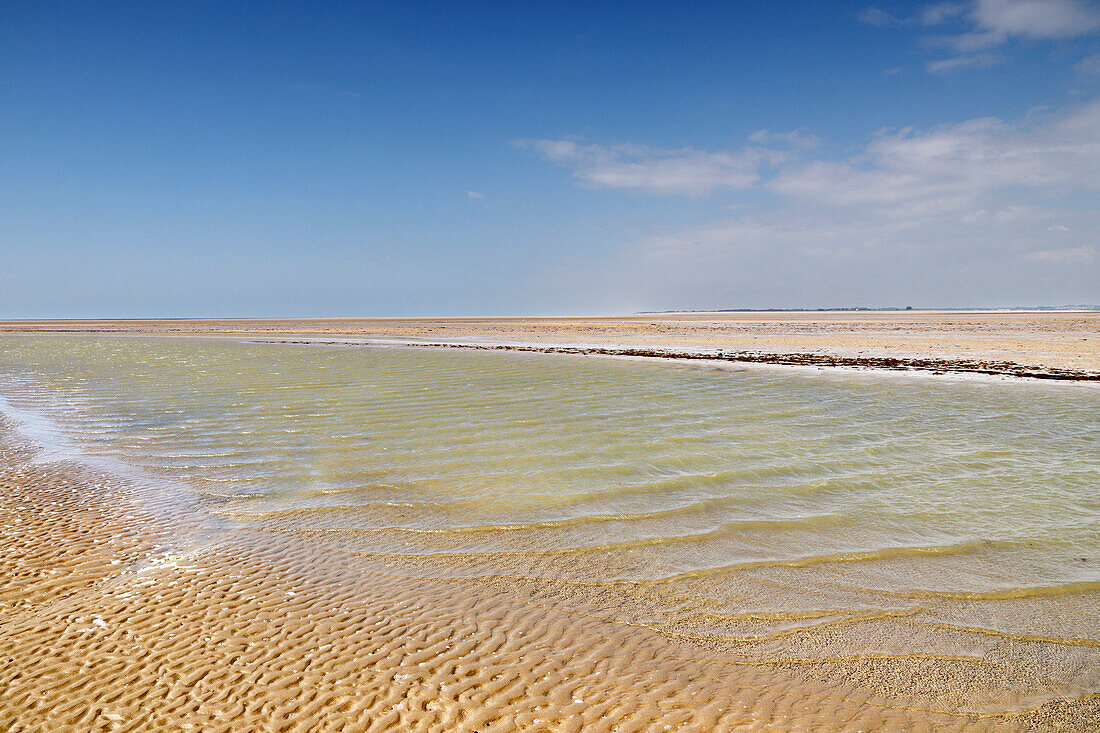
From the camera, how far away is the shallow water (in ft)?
13.2

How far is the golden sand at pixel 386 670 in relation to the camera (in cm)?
301

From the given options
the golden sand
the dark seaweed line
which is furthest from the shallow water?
the dark seaweed line

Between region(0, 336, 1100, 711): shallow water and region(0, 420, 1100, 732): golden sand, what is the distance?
18cm

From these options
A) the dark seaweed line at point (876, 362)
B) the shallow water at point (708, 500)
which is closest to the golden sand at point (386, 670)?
the shallow water at point (708, 500)

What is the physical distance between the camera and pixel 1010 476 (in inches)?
284

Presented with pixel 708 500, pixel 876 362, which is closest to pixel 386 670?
pixel 708 500

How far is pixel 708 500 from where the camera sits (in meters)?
6.60

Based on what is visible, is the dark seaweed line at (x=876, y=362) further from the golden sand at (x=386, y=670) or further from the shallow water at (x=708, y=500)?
the golden sand at (x=386, y=670)

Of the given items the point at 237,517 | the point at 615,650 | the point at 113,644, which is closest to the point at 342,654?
the point at 113,644

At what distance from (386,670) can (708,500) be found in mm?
A: 4231

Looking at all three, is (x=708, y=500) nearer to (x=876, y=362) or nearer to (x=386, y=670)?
(x=386, y=670)

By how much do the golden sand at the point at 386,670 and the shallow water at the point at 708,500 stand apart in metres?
0.18

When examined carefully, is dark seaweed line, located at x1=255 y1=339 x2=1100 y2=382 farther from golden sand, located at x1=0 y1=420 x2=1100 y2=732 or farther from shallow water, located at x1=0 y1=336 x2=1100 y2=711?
golden sand, located at x1=0 y1=420 x2=1100 y2=732

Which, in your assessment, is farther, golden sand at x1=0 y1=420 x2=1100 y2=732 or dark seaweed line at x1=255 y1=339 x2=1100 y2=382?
dark seaweed line at x1=255 y1=339 x2=1100 y2=382
